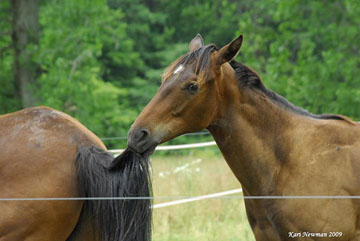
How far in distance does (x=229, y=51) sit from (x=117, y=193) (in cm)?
129

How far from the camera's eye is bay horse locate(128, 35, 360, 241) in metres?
3.78

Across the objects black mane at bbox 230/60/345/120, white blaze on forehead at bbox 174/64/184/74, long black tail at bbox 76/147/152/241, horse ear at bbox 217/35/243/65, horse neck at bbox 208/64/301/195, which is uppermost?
horse ear at bbox 217/35/243/65

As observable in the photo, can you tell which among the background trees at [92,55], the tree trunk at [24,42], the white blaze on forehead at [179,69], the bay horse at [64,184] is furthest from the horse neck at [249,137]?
the tree trunk at [24,42]

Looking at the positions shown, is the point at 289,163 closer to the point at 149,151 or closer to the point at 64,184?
the point at 149,151

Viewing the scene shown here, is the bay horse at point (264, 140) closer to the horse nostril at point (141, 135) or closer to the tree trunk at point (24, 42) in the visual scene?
the horse nostril at point (141, 135)

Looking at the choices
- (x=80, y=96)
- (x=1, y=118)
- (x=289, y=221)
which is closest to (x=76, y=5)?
(x=80, y=96)

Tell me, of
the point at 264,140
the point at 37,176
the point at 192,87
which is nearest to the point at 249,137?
the point at 264,140

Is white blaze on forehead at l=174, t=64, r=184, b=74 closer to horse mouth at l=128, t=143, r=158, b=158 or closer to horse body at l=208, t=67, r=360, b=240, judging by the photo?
horse body at l=208, t=67, r=360, b=240

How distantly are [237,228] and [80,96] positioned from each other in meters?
8.66

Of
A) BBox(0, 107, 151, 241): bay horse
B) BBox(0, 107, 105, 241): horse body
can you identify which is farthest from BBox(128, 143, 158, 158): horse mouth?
BBox(0, 107, 105, 241): horse body

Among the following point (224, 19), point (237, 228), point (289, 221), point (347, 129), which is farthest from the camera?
point (224, 19)

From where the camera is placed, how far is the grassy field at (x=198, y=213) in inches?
291

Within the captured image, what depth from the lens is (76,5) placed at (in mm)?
15203

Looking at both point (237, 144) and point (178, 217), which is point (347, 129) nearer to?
point (237, 144)
